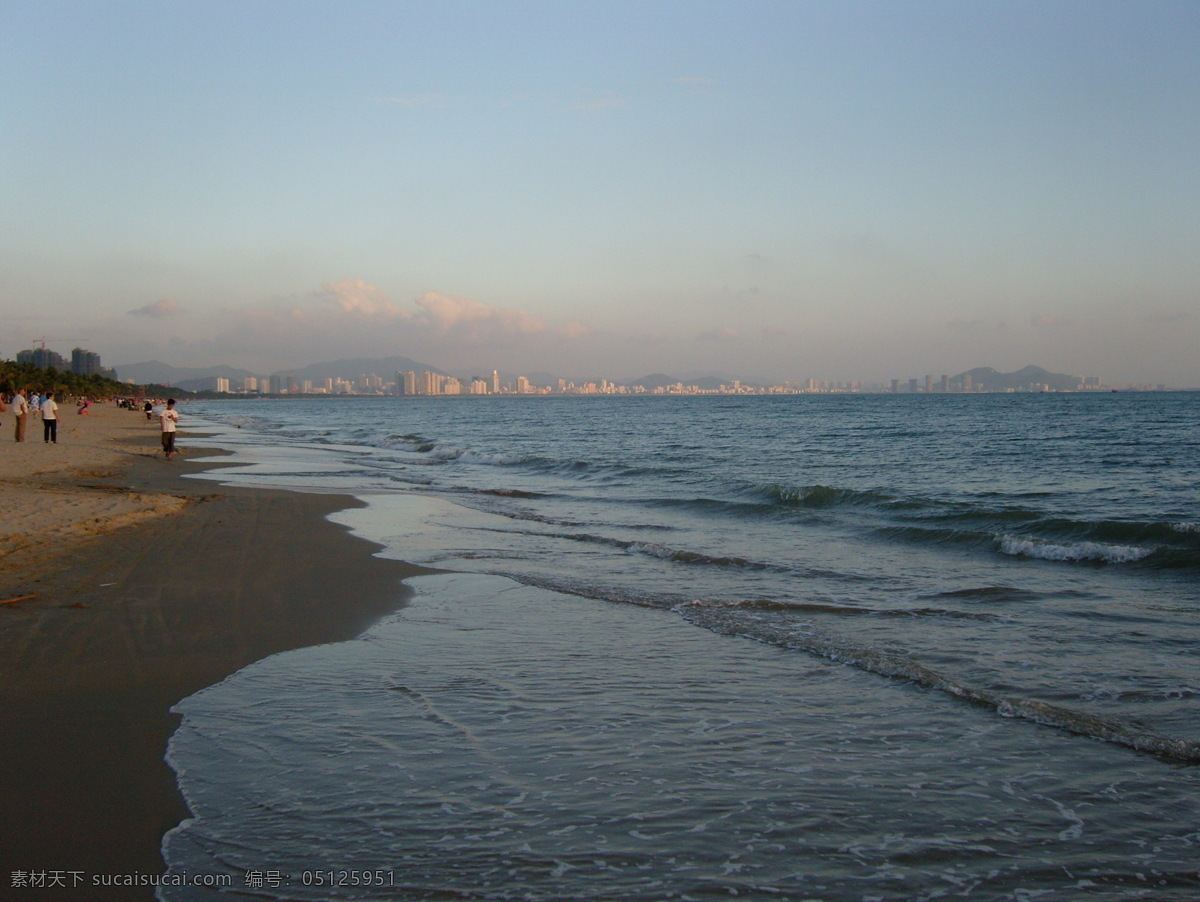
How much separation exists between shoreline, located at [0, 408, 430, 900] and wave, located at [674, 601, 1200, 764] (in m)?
3.68

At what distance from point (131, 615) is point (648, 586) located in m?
5.75

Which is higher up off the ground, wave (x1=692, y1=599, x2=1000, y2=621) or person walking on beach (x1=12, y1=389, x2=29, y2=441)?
person walking on beach (x1=12, y1=389, x2=29, y2=441)

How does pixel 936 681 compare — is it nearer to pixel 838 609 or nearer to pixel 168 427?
pixel 838 609

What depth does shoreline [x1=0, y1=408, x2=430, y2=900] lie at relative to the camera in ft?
12.6

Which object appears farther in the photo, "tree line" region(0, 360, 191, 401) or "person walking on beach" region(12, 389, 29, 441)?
"tree line" region(0, 360, 191, 401)

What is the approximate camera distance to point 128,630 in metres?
7.16

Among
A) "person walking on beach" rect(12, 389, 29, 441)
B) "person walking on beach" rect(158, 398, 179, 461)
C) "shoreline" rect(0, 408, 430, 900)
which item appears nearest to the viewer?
"shoreline" rect(0, 408, 430, 900)

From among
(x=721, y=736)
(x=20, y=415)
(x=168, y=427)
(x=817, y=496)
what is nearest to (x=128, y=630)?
(x=721, y=736)

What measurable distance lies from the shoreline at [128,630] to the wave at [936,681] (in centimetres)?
368

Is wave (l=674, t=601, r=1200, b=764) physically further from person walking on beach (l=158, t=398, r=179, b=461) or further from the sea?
person walking on beach (l=158, t=398, r=179, b=461)

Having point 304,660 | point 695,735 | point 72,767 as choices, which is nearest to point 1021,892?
point 695,735

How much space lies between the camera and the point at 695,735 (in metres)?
5.18

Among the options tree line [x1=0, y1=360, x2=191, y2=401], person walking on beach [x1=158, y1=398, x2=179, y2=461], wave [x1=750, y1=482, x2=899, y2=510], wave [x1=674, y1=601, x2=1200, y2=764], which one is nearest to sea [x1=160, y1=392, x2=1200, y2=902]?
wave [x1=674, y1=601, x2=1200, y2=764]

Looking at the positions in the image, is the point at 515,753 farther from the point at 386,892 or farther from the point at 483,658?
the point at 483,658
